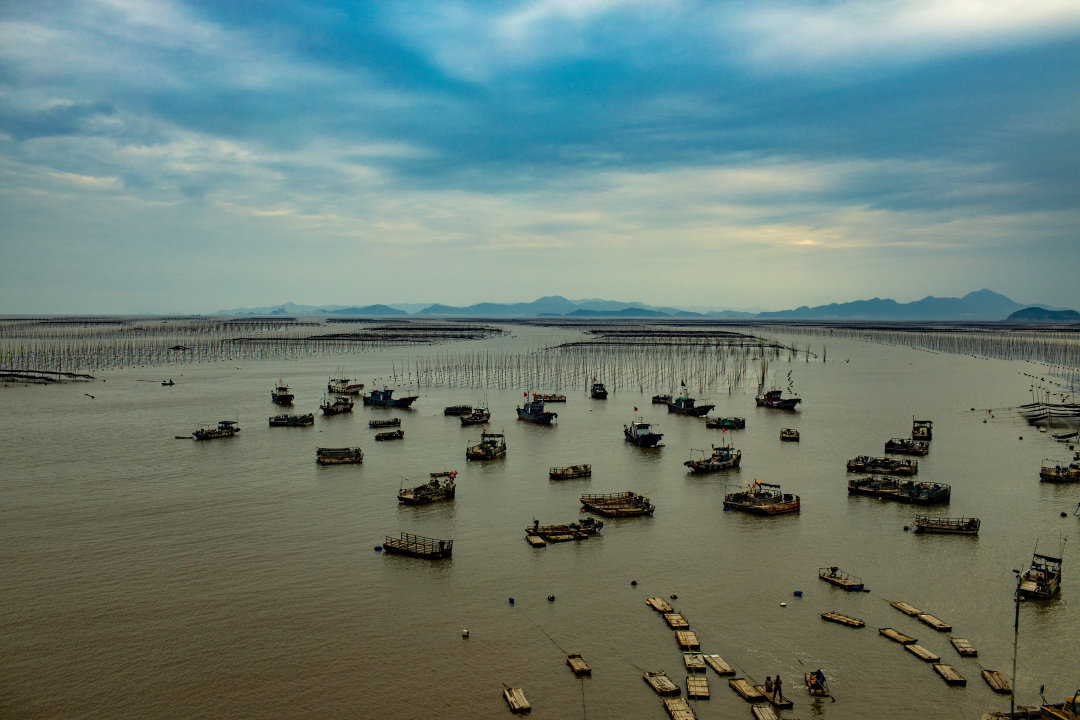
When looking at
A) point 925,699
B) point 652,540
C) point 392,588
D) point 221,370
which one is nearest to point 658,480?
point 652,540

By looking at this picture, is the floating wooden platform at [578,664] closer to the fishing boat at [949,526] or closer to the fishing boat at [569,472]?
the fishing boat at [949,526]

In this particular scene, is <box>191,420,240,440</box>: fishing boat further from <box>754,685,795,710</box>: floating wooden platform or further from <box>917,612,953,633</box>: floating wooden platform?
<box>917,612,953,633</box>: floating wooden platform

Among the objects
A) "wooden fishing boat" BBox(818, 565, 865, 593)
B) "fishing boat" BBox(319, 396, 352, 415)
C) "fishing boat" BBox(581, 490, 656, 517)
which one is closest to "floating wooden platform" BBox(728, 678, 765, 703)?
"wooden fishing boat" BBox(818, 565, 865, 593)

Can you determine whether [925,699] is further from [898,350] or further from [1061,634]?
[898,350]

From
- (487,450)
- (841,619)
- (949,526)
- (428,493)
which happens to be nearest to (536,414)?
(487,450)

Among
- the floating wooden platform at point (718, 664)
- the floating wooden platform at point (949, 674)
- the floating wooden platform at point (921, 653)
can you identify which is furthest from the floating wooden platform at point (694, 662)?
the floating wooden platform at point (949, 674)
